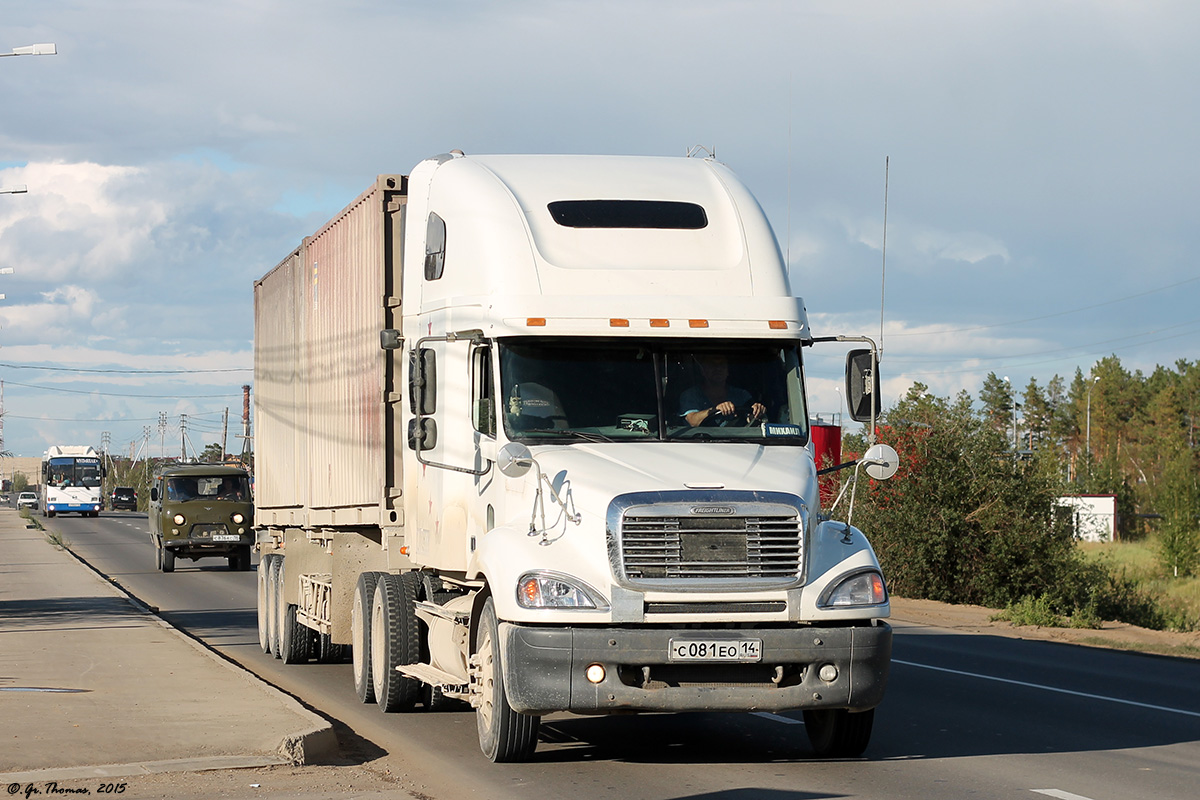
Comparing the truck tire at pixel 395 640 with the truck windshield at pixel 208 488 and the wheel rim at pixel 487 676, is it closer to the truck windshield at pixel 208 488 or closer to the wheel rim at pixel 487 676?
the wheel rim at pixel 487 676

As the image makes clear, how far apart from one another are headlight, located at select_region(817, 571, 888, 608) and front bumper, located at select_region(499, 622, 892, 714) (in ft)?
0.49

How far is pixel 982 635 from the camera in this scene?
21484mm

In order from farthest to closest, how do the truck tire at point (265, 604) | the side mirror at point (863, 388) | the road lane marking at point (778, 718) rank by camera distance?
the truck tire at point (265, 604), the road lane marking at point (778, 718), the side mirror at point (863, 388)

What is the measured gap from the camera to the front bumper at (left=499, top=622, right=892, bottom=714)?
852 cm

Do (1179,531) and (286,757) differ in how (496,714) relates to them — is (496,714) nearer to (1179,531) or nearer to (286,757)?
(286,757)

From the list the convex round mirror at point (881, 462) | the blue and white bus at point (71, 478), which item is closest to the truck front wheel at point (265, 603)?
the convex round mirror at point (881, 462)

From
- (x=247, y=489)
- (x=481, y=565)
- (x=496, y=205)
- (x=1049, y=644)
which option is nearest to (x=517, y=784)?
(x=481, y=565)

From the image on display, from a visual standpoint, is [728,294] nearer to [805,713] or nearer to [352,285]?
[805,713]

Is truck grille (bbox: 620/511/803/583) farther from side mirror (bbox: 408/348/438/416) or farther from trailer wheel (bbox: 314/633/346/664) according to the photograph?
trailer wheel (bbox: 314/633/346/664)

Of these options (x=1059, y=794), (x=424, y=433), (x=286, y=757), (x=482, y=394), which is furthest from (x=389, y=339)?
(x=1059, y=794)

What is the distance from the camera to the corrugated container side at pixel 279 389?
15984mm

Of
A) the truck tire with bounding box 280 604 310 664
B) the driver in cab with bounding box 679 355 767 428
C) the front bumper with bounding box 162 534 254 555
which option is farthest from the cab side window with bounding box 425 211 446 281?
the front bumper with bounding box 162 534 254 555

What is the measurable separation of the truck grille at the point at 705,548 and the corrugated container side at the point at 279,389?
→ 767cm

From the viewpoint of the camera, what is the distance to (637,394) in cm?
954
